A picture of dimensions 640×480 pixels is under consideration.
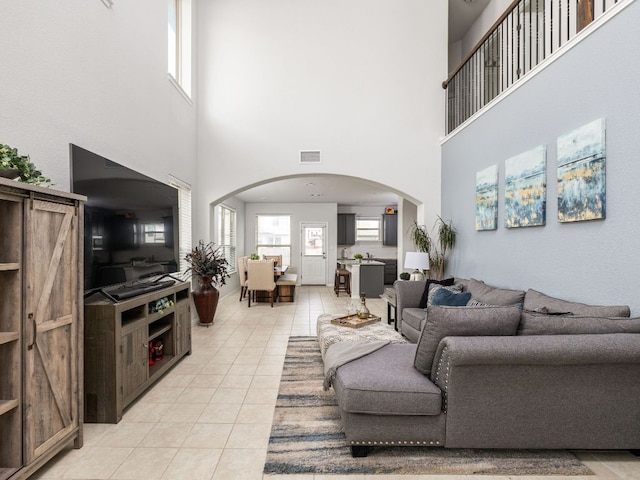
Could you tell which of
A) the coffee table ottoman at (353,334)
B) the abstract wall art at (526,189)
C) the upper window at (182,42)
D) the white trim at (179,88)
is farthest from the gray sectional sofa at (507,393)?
the upper window at (182,42)

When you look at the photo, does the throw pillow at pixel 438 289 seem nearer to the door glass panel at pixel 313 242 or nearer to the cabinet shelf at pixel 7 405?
the cabinet shelf at pixel 7 405

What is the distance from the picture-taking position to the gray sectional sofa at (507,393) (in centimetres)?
194

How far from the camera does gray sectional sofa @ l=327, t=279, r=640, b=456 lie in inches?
76.5

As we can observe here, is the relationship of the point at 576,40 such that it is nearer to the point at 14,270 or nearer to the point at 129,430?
the point at 14,270

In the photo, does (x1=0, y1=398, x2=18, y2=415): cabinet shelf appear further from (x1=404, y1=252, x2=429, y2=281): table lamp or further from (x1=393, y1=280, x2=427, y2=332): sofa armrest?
(x1=404, y1=252, x2=429, y2=281): table lamp

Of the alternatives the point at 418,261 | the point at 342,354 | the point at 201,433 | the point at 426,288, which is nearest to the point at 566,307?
the point at 342,354

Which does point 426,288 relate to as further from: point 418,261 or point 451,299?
point 451,299

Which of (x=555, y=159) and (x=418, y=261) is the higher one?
(x=555, y=159)

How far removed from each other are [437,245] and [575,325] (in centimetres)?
352

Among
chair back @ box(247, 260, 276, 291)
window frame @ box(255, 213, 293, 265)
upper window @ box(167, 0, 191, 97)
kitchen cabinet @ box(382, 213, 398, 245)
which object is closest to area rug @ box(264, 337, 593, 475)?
chair back @ box(247, 260, 276, 291)

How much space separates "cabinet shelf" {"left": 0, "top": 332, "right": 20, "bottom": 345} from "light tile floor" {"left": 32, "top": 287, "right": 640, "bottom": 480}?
84cm

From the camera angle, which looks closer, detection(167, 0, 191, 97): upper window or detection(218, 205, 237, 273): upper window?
detection(167, 0, 191, 97): upper window

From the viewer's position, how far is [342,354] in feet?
8.59

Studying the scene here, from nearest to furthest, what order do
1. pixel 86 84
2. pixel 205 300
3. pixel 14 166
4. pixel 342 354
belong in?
pixel 14 166 → pixel 342 354 → pixel 86 84 → pixel 205 300
